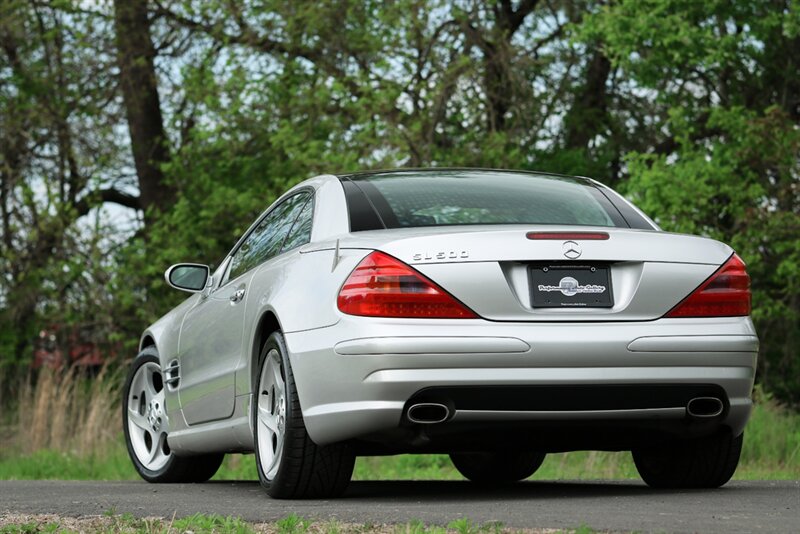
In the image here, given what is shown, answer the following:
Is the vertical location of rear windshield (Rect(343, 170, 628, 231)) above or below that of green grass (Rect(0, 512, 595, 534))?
above

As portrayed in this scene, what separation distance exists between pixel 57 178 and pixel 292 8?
4965 mm

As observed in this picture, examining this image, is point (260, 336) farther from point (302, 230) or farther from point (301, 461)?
point (301, 461)

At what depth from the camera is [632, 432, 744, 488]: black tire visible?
7066mm

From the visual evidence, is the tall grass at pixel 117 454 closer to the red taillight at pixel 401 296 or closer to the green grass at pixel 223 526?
the red taillight at pixel 401 296

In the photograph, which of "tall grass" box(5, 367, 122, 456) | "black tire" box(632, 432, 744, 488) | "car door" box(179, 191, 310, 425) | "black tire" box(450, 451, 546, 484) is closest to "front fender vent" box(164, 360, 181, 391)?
"car door" box(179, 191, 310, 425)

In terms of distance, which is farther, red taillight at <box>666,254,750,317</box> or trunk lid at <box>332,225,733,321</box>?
red taillight at <box>666,254,750,317</box>

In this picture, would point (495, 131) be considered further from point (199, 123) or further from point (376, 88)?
point (199, 123)

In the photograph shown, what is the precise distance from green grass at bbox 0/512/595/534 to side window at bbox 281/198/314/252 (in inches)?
66.6

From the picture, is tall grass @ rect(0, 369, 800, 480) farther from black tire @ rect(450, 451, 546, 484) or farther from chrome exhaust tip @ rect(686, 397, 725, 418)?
chrome exhaust tip @ rect(686, 397, 725, 418)

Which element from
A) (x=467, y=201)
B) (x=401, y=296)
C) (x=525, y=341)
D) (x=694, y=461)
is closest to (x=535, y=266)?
(x=525, y=341)

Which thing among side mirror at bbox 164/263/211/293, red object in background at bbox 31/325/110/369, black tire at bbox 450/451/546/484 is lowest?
red object in background at bbox 31/325/110/369

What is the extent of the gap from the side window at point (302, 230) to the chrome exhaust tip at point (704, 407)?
6.20 ft

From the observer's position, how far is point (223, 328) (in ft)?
25.4

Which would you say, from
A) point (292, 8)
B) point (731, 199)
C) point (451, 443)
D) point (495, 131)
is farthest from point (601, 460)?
point (292, 8)
